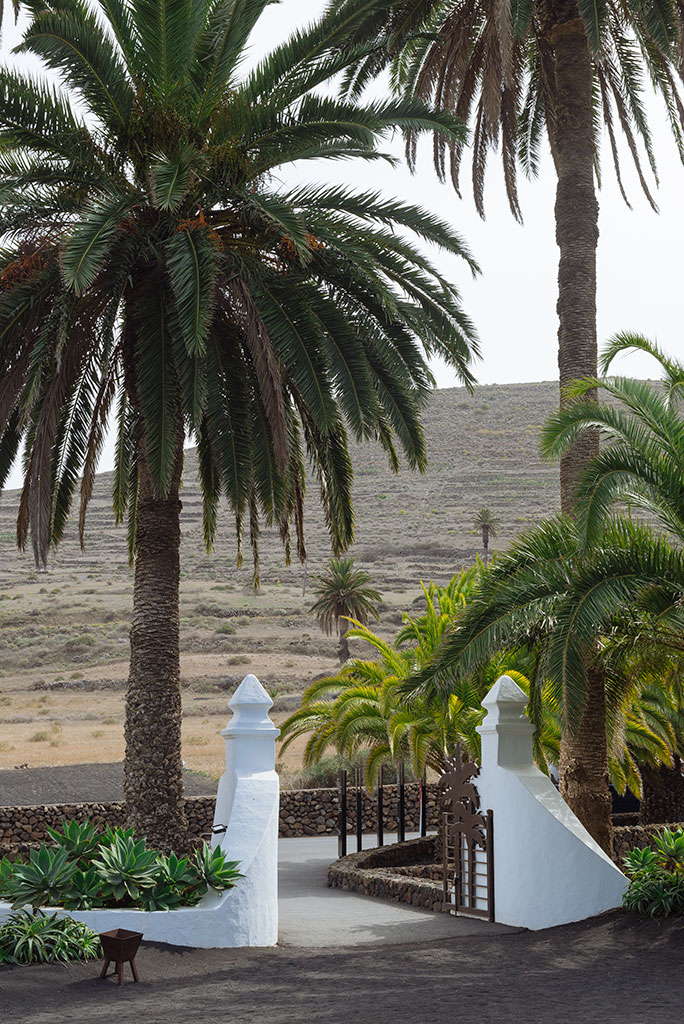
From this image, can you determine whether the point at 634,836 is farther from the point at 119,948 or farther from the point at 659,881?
the point at 119,948

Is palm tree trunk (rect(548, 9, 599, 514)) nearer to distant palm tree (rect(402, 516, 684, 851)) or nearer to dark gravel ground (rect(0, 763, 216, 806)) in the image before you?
distant palm tree (rect(402, 516, 684, 851))

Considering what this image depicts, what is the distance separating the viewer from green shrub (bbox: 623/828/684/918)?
41.1 feet

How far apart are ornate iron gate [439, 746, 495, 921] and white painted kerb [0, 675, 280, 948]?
2.79 meters

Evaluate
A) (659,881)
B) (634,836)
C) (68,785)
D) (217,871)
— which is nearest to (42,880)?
(217,871)

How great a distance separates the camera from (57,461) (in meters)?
15.7

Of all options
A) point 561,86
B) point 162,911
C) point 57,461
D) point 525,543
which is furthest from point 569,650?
point 561,86

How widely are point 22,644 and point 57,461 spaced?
54806mm

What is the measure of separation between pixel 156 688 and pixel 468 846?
455cm

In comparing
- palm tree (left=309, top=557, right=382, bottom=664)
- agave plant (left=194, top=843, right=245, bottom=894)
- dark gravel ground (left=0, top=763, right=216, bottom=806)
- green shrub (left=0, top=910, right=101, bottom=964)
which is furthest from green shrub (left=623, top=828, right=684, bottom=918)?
palm tree (left=309, top=557, right=382, bottom=664)

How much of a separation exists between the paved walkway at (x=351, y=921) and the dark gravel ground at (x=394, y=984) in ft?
1.93

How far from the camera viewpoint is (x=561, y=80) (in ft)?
54.6

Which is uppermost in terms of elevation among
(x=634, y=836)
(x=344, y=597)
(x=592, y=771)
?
(x=344, y=597)

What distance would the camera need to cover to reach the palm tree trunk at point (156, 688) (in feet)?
45.2

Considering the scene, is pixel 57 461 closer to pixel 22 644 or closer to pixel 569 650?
pixel 569 650
